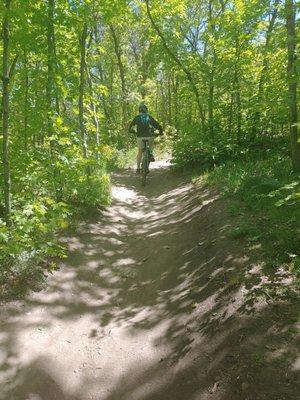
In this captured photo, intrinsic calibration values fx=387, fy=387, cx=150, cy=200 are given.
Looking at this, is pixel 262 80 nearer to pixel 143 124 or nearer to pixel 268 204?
pixel 143 124

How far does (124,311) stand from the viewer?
554cm

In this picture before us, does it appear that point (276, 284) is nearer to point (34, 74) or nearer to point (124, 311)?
point (124, 311)

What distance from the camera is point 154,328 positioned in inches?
197

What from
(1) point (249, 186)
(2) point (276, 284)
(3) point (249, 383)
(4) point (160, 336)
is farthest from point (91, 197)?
(3) point (249, 383)

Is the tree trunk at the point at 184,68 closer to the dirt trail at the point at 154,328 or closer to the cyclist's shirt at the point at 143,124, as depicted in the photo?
the cyclist's shirt at the point at 143,124

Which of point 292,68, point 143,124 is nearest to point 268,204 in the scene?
point 292,68

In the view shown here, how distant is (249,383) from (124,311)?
2.41m

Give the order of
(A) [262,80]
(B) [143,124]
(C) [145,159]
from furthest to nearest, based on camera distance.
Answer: (B) [143,124] < (C) [145,159] < (A) [262,80]

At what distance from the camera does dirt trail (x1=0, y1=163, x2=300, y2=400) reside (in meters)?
3.78

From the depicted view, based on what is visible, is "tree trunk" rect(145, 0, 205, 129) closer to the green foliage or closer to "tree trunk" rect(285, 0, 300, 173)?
the green foliage

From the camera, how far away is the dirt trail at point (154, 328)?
3.78 metres

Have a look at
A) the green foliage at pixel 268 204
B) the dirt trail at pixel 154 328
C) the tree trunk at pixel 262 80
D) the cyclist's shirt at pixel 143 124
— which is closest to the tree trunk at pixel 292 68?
the green foliage at pixel 268 204

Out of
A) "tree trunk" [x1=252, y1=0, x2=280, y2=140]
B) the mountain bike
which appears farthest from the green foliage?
the mountain bike

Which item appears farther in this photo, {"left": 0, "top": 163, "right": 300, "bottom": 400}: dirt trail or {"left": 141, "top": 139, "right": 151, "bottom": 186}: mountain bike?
{"left": 141, "top": 139, "right": 151, "bottom": 186}: mountain bike
